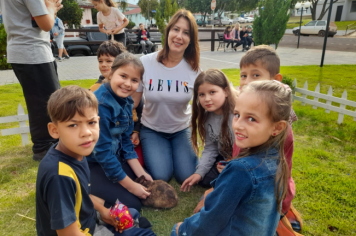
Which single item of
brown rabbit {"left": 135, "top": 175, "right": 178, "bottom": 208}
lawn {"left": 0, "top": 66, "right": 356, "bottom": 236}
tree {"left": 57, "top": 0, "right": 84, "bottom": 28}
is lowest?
lawn {"left": 0, "top": 66, "right": 356, "bottom": 236}

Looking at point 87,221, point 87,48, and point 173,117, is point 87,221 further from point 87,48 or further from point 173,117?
point 87,48

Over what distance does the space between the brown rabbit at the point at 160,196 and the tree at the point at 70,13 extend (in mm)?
26053

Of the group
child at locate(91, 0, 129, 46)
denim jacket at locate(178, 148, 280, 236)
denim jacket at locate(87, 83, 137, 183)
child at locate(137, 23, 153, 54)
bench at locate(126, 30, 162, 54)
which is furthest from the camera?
bench at locate(126, 30, 162, 54)

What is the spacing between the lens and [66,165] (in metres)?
1.46

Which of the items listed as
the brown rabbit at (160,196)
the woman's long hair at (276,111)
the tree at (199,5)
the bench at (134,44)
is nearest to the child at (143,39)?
the bench at (134,44)

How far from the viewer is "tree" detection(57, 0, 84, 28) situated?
2431cm

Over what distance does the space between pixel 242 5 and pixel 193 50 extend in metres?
60.6

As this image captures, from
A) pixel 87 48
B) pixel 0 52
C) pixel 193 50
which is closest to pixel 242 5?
pixel 87 48

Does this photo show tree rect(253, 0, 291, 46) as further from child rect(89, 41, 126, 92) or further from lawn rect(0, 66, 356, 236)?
child rect(89, 41, 126, 92)

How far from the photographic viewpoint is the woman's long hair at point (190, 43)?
10.2ft

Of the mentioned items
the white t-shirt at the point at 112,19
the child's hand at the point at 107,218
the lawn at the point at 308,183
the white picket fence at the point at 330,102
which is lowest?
the lawn at the point at 308,183

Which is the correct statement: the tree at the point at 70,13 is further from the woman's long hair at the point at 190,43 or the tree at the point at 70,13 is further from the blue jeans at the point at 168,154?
the blue jeans at the point at 168,154

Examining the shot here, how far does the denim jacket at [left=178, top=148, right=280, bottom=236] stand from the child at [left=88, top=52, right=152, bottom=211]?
1.03 metres

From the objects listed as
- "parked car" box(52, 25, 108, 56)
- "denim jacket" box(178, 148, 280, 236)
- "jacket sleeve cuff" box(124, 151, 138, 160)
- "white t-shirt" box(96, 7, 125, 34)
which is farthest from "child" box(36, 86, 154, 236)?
"parked car" box(52, 25, 108, 56)
